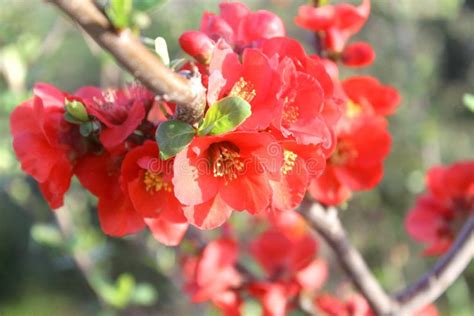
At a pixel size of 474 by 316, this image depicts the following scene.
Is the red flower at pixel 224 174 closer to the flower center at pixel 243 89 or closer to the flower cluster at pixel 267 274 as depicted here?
the flower center at pixel 243 89

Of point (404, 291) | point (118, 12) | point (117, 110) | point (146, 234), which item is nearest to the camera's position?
point (118, 12)

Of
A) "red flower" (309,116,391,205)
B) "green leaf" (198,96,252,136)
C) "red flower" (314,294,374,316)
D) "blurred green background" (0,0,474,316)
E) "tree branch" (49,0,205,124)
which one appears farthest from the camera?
"blurred green background" (0,0,474,316)

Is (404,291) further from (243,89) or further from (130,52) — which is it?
(130,52)

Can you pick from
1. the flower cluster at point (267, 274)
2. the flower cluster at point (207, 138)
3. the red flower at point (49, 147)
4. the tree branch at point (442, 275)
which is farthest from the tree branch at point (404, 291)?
the red flower at point (49, 147)

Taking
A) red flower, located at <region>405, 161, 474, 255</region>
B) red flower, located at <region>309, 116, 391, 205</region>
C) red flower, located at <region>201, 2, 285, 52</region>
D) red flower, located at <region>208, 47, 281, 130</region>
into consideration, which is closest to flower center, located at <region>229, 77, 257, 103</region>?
red flower, located at <region>208, 47, 281, 130</region>

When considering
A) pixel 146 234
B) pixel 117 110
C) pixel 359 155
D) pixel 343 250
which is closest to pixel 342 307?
pixel 343 250

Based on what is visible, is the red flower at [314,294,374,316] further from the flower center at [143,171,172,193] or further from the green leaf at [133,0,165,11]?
the green leaf at [133,0,165,11]
